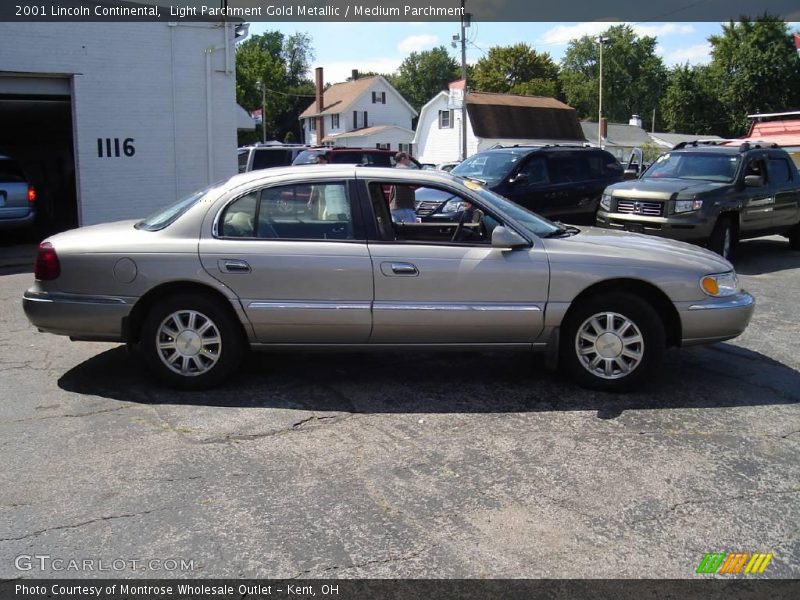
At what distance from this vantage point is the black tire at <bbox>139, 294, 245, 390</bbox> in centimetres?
534

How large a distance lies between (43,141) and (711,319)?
23.9 meters

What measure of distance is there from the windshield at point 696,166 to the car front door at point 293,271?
8419 millimetres

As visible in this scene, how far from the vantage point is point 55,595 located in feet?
9.87

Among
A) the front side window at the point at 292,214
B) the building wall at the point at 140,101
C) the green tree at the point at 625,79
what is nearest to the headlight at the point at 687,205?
the front side window at the point at 292,214

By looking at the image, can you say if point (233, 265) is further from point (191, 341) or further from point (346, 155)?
point (346, 155)

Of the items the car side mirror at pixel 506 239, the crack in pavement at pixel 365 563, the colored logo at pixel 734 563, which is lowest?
the colored logo at pixel 734 563

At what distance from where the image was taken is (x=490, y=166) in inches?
512

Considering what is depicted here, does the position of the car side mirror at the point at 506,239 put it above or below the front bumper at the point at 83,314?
above

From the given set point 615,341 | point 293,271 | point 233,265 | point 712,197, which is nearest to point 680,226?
point 712,197

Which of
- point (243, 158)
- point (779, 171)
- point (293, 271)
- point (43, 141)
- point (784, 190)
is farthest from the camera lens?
point (43, 141)

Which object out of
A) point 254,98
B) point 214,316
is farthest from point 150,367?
point 254,98

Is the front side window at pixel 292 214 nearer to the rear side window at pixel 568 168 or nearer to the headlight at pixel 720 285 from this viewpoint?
the headlight at pixel 720 285

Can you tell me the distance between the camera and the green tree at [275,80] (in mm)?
66812

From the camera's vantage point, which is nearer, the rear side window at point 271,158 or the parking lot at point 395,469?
the parking lot at point 395,469
